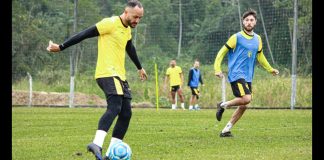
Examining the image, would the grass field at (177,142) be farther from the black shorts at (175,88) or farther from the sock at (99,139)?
the black shorts at (175,88)

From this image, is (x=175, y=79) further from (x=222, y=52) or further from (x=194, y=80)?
(x=222, y=52)

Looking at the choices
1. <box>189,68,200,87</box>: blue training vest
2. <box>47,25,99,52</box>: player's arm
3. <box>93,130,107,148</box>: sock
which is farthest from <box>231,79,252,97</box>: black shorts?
<box>189,68,200,87</box>: blue training vest

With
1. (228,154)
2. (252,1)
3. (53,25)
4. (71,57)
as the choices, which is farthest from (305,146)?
(53,25)

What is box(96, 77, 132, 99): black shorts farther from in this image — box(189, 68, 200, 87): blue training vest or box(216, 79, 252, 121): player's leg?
box(189, 68, 200, 87): blue training vest

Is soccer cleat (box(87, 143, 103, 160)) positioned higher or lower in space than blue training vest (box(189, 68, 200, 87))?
Answer: lower

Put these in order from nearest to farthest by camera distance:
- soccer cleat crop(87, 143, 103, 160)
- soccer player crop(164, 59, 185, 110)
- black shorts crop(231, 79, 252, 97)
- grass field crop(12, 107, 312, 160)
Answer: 1. soccer cleat crop(87, 143, 103, 160)
2. grass field crop(12, 107, 312, 160)
3. black shorts crop(231, 79, 252, 97)
4. soccer player crop(164, 59, 185, 110)

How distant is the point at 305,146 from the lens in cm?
990

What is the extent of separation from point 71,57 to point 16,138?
738 inches

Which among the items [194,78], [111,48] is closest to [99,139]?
[111,48]

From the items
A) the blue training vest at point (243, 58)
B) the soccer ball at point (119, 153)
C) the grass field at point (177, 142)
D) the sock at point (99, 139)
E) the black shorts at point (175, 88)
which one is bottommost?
the grass field at point (177, 142)

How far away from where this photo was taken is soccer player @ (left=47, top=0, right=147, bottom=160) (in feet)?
27.3

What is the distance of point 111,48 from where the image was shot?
8539 millimetres

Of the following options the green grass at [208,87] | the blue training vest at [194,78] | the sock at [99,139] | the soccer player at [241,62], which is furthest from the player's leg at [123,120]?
the blue training vest at [194,78]

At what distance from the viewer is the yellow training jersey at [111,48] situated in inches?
333
